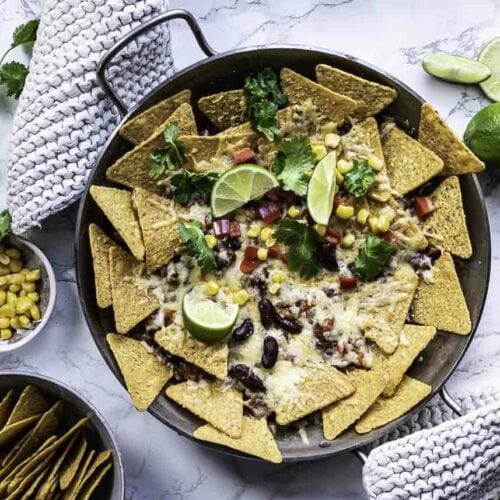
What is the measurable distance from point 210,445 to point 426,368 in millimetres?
815

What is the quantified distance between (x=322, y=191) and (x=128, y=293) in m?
0.77

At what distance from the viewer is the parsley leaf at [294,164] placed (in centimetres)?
372

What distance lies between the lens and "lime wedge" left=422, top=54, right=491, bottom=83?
155 inches

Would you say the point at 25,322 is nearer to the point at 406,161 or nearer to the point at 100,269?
the point at 100,269

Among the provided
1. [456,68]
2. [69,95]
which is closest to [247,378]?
[69,95]

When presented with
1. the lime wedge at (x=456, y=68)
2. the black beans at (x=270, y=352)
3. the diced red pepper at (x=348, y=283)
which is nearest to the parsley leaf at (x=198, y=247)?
the black beans at (x=270, y=352)

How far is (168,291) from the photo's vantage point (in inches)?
149

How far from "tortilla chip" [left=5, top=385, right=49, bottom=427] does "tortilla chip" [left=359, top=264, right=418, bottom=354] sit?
3.92 ft

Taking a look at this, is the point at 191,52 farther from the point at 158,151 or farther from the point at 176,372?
the point at 176,372

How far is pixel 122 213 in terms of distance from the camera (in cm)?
368

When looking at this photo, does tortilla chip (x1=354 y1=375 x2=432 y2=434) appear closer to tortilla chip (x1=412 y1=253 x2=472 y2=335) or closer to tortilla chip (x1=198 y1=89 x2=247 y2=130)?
tortilla chip (x1=412 y1=253 x2=472 y2=335)

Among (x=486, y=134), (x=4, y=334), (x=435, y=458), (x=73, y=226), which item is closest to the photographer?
(x=435, y=458)

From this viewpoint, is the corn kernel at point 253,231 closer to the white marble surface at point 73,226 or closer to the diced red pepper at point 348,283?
the diced red pepper at point 348,283

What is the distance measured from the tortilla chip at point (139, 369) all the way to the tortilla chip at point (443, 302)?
0.93m
